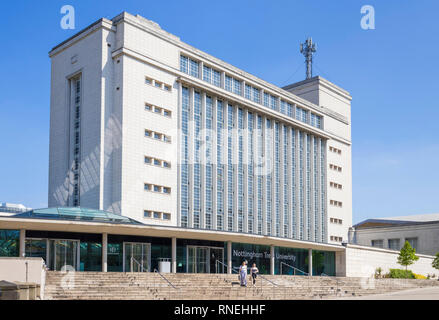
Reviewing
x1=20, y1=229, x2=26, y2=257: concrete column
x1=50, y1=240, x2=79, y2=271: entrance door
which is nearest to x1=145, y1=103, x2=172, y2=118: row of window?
x1=50, y1=240, x2=79, y2=271: entrance door

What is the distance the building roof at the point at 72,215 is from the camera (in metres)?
33.4

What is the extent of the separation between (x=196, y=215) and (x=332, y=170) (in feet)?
81.8

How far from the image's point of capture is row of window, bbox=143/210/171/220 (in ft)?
142

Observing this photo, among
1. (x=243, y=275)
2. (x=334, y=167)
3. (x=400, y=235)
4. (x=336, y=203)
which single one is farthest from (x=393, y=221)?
(x=243, y=275)

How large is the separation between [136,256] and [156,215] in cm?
562

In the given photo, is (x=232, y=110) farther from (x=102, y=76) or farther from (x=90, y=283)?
(x=90, y=283)

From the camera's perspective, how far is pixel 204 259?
43.7 m

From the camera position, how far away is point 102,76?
145ft

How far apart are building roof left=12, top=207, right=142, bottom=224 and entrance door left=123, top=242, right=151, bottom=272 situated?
2.85 metres

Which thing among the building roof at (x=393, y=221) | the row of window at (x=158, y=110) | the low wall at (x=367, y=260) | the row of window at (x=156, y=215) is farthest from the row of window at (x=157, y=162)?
the building roof at (x=393, y=221)

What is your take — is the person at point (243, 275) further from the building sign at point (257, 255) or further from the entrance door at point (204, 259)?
the building sign at point (257, 255)

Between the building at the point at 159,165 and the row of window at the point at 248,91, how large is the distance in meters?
0.14

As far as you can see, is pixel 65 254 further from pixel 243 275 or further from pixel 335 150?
pixel 335 150
